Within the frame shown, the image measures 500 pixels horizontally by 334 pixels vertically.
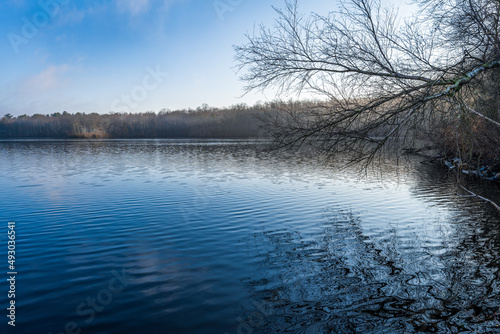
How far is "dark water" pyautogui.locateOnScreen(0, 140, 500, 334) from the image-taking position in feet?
Result: 16.8

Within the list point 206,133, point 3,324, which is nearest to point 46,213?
point 3,324

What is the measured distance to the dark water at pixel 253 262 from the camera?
512 cm

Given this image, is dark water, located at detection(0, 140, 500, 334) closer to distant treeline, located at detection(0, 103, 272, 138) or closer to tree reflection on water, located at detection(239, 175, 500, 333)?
tree reflection on water, located at detection(239, 175, 500, 333)

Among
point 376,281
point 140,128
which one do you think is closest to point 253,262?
point 376,281

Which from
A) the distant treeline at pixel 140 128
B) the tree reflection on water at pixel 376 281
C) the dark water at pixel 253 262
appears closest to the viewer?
the tree reflection on water at pixel 376 281

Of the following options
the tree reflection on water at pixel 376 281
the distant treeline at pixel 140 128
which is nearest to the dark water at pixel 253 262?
the tree reflection on water at pixel 376 281

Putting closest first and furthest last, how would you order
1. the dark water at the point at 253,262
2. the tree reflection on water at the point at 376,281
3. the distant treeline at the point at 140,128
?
→ the tree reflection on water at the point at 376,281 < the dark water at the point at 253,262 < the distant treeline at the point at 140,128

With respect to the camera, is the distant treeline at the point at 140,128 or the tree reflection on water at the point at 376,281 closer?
the tree reflection on water at the point at 376,281

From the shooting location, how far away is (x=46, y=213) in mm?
11445

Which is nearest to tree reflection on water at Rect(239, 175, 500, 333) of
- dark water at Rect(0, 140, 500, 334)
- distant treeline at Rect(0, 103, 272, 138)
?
dark water at Rect(0, 140, 500, 334)

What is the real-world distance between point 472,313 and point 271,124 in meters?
4.51

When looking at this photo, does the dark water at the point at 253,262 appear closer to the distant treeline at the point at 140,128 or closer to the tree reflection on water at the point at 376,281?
the tree reflection on water at the point at 376,281

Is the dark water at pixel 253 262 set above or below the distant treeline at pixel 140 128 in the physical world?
below

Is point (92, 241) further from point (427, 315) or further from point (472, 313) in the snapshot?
point (472, 313)
